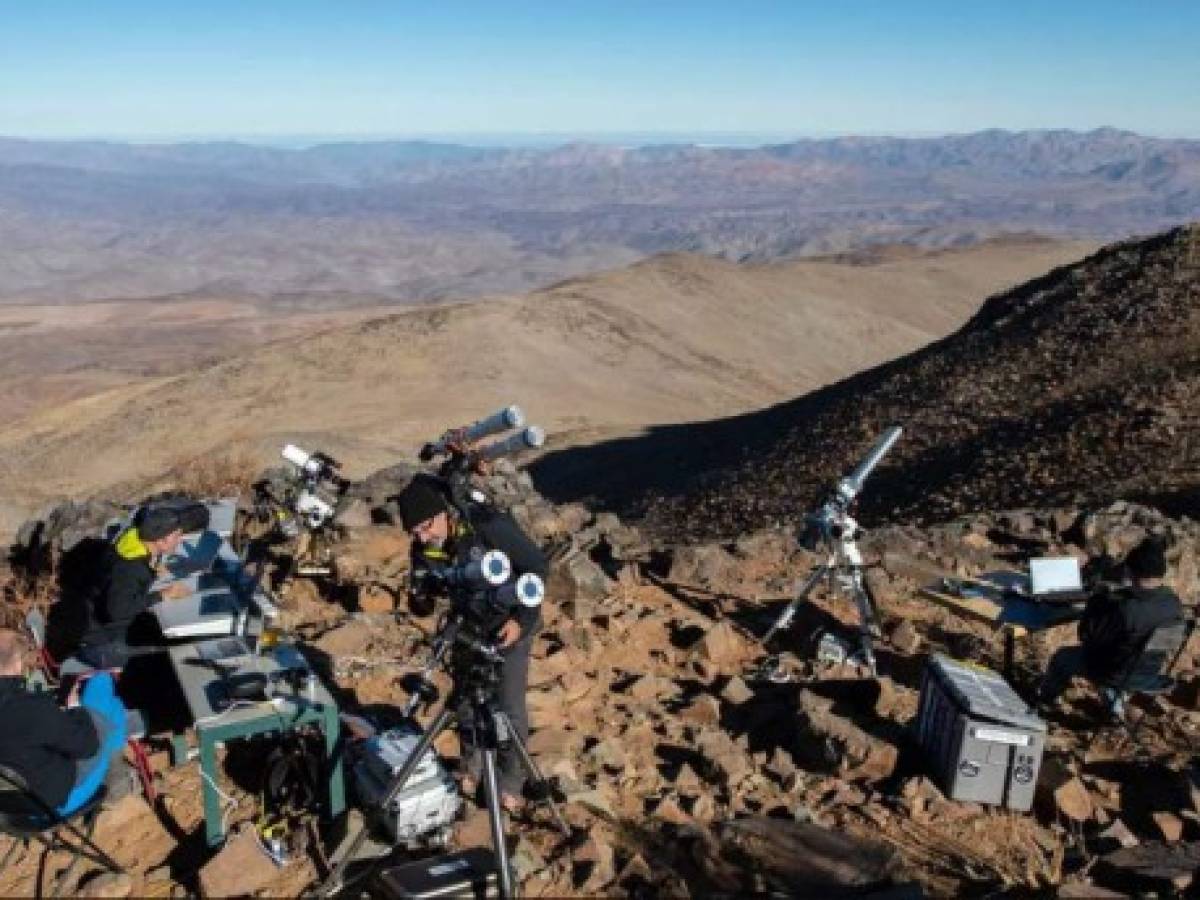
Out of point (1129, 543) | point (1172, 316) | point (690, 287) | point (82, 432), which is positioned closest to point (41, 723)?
point (1129, 543)

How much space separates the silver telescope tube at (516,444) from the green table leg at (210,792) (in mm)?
2004

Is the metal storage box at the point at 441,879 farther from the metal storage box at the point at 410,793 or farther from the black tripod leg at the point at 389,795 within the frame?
the metal storage box at the point at 410,793

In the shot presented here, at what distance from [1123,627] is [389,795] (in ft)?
16.2

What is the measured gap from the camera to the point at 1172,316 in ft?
87.8

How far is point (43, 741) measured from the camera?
552cm

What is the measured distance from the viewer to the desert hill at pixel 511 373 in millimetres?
39156

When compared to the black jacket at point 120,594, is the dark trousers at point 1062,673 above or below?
below

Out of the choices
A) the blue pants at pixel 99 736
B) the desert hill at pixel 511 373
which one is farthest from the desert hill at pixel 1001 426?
the blue pants at pixel 99 736

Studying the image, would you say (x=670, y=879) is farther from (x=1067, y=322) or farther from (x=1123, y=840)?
(x=1067, y=322)

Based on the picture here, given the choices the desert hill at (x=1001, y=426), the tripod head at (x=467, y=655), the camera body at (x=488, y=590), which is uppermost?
the camera body at (x=488, y=590)

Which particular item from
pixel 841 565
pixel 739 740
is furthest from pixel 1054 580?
pixel 739 740

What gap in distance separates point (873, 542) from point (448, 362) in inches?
1622

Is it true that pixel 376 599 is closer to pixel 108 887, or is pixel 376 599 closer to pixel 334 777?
pixel 334 777

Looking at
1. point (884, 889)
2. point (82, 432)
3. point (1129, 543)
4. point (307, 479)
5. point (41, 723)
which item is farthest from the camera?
point (82, 432)
